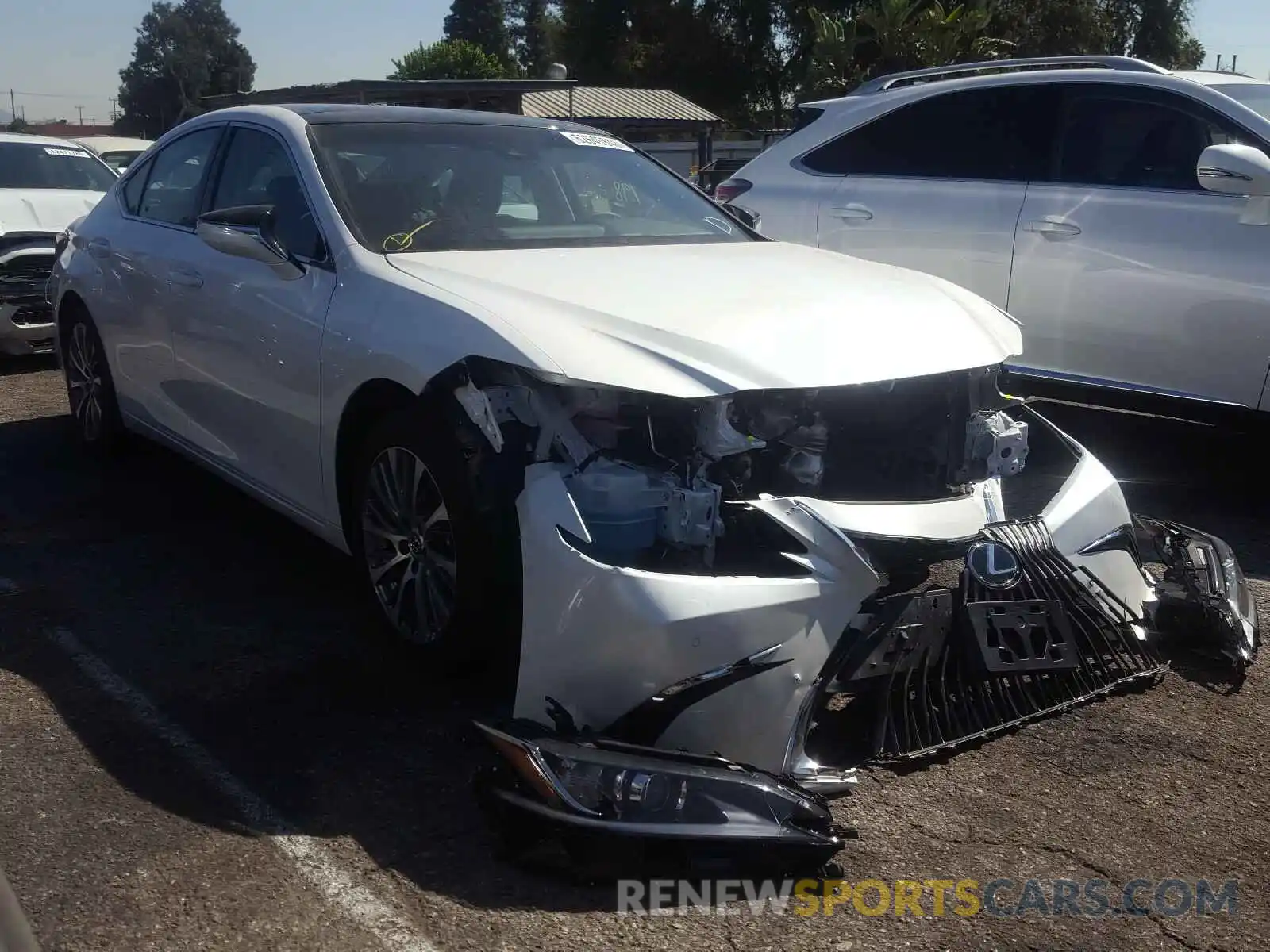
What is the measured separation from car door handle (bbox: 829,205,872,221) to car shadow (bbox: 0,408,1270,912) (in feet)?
5.73

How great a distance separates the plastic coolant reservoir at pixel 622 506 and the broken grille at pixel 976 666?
1.78 feet

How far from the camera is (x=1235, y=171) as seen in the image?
5.16 meters

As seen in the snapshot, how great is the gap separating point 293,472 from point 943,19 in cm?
2679

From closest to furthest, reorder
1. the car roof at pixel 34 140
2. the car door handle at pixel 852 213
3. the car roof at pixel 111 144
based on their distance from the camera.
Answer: the car door handle at pixel 852 213 → the car roof at pixel 34 140 → the car roof at pixel 111 144

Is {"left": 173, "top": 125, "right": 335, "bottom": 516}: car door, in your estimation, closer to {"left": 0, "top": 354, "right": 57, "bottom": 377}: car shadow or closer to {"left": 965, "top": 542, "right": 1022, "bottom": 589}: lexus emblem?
{"left": 965, "top": 542, "right": 1022, "bottom": 589}: lexus emblem

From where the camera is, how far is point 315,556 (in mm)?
4871

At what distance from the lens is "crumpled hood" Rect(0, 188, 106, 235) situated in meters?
9.12

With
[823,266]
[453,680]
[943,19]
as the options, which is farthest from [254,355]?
[943,19]

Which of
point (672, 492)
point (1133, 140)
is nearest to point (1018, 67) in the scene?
point (1133, 140)

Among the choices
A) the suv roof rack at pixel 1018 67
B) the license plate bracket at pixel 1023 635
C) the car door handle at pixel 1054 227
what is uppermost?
the suv roof rack at pixel 1018 67

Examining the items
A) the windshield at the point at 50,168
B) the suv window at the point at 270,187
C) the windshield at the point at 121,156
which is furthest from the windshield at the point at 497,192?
the windshield at the point at 121,156

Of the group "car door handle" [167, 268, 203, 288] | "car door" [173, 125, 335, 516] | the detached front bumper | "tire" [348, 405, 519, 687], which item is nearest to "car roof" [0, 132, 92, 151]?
the detached front bumper

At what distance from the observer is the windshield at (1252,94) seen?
5.88 metres

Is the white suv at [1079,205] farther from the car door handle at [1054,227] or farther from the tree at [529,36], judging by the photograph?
the tree at [529,36]
